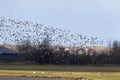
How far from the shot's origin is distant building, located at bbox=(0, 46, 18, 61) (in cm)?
15065

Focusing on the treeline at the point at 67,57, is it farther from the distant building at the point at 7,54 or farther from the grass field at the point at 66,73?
the grass field at the point at 66,73

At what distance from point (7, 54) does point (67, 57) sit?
2883cm

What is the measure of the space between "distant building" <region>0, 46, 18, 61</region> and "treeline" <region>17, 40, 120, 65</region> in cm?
315

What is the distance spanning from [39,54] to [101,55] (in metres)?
19.3

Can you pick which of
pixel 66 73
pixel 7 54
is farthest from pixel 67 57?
pixel 66 73

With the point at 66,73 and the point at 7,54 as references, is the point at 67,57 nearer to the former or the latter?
the point at 7,54

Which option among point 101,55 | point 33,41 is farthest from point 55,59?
point 33,41

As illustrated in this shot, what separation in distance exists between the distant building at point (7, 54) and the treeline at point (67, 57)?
315cm

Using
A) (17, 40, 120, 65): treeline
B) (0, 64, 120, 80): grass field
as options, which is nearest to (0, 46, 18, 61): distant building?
(17, 40, 120, 65): treeline

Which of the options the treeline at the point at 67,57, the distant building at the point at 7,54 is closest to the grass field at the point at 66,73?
the treeline at the point at 67,57

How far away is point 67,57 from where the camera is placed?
461 ft

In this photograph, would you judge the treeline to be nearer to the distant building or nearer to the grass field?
the distant building

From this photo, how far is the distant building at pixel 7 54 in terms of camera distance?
15065cm

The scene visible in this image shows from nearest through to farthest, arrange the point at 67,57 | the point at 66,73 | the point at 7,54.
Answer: the point at 66,73 → the point at 67,57 → the point at 7,54
